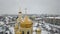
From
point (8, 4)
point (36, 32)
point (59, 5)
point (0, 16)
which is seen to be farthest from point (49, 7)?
point (0, 16)

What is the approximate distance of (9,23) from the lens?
2.54 metres

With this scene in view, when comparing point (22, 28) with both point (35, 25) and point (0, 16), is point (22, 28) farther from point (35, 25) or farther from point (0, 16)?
point (0, 16)

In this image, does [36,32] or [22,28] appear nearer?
[22,28]

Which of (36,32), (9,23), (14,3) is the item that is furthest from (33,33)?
(14,3)

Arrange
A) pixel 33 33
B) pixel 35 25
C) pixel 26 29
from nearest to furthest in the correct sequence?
pixel 26 29 → pixel 33 33 → pixel 35 25

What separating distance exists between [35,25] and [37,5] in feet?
1.61

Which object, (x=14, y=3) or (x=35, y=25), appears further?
(x=14, y=3)

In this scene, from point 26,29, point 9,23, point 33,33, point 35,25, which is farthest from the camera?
point 9,23

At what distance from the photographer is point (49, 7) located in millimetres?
2656

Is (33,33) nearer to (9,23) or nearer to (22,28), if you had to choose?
(22,28)

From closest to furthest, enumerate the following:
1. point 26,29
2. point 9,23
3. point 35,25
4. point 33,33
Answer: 1. point 26,29
2. point 33,33
3. point 35,25
4. point 9,23

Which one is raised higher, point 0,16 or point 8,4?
point 8,4

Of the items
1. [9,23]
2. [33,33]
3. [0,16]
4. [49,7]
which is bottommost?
[33,33]

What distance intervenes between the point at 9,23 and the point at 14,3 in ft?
1.48
